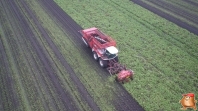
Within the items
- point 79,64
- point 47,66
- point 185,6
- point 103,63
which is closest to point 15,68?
point 47,66

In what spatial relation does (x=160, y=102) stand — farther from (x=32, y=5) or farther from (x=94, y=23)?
(x=32, y=5)

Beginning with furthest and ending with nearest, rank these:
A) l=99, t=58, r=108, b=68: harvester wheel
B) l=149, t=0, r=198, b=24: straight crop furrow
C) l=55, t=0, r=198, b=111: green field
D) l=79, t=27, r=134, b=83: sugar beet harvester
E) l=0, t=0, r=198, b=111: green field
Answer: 1. l=149, t=0, r=198, b=24: straight crop furrow
2. l=99, t=58, r=108, b=68: harvester wheel
3. l=79, t=27, r=134, b=83: sugar beet harvester
4. l=55, t=0, r=198, b=111: green field
5. l=0, t=0, r=198, b=111: green field

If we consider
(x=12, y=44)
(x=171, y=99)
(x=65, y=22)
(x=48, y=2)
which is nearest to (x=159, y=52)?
(x=171, y=99)

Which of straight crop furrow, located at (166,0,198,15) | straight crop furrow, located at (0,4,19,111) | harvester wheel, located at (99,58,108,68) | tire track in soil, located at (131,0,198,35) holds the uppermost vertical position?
straight crop furrow, located at (166,0,198,15)

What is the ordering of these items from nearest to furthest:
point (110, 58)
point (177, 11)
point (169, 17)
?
point (110, 58) < point (169, 17) < point (177, 11)

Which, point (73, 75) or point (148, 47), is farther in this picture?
point (148, 47)

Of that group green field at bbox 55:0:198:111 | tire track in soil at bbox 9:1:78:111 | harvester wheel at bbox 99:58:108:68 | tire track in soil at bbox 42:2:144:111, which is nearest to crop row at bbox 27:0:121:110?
tire track in soil at bbox 42:2:144:111

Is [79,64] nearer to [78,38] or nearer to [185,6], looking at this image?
[78,38]

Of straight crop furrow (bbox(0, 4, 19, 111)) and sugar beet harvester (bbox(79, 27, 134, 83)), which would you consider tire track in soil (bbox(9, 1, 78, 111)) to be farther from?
sugar beet harvester (bbox(79, 27, 134, 83))
